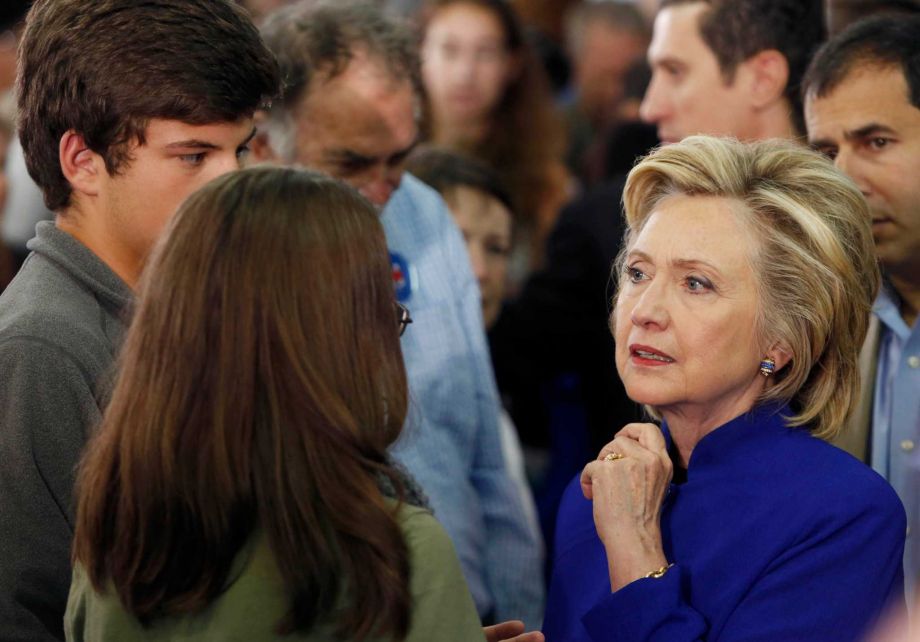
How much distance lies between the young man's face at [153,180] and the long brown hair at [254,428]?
0.56 m

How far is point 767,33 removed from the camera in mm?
3469

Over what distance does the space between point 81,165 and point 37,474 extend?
1.95 feet

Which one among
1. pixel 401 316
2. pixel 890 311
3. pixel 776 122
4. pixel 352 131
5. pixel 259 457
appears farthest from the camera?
pixel 776 122

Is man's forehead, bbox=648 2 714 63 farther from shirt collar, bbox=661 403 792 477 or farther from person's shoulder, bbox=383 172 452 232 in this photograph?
shirt collar, bbox=661 403 792 477

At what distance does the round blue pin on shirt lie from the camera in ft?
10.2

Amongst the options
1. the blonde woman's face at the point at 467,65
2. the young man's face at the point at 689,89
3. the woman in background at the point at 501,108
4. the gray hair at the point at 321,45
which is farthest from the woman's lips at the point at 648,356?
the blonde woman's face at the point at 467,65

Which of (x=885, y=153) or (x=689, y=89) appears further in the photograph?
(x=689, y=89)

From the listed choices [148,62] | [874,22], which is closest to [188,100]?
[148,62]

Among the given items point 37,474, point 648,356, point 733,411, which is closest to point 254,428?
point 37,474

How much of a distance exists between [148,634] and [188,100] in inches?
38.3

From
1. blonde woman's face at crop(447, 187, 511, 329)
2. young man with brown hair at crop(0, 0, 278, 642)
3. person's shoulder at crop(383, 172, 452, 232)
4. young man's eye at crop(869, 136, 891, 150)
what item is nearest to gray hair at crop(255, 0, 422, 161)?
person's shoulder at crop(383, 172, 452, 232)

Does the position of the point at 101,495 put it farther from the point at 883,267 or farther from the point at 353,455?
the point at 883,267

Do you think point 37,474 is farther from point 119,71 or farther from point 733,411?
point 733,411

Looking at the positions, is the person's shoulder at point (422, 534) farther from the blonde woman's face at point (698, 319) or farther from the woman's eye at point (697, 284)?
the woman's eye at point (697, 284)
